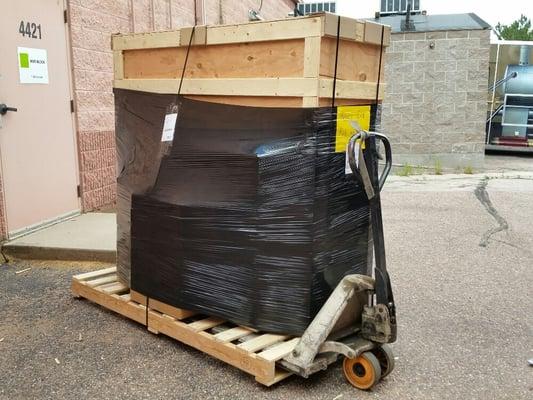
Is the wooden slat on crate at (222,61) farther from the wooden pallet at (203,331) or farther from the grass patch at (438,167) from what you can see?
the grass patch at (438,167)

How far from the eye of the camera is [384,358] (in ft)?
10.8

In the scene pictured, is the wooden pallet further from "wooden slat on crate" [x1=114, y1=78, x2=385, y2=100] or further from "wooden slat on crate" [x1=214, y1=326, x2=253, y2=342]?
"wooden slat on crate" [x1=114, y1=78, x2=385, y2=100]

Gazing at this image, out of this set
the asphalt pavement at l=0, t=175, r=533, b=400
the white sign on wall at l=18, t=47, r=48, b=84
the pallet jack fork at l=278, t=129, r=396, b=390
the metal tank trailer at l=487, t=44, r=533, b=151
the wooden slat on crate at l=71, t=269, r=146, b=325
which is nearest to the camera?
the pallet jack fork at l=278, t=129, r=396, b=390

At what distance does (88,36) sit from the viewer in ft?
22.7

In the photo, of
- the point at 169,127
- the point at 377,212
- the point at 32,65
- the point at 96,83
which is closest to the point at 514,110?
the point at 96,83

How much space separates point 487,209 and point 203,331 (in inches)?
213

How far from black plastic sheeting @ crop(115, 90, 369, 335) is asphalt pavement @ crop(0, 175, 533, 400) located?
1.35 feet

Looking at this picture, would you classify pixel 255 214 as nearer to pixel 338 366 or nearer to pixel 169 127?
pixel 169 127

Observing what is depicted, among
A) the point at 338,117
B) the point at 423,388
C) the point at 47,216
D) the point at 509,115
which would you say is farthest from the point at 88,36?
the point at 509,115

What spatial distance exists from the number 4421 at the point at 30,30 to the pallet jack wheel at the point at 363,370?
184 inches

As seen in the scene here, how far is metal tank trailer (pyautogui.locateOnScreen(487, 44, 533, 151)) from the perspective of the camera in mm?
12852

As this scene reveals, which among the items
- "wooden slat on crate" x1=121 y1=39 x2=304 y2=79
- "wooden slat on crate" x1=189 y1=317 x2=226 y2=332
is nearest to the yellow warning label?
"wooden slat on crate" x1=121 y1=39 x2=304 y2=79

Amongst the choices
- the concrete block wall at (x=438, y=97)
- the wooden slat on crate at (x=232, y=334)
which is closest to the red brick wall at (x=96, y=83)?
the wooden slat on crate at (x=232, y=334)

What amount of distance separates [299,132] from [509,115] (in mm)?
11454
